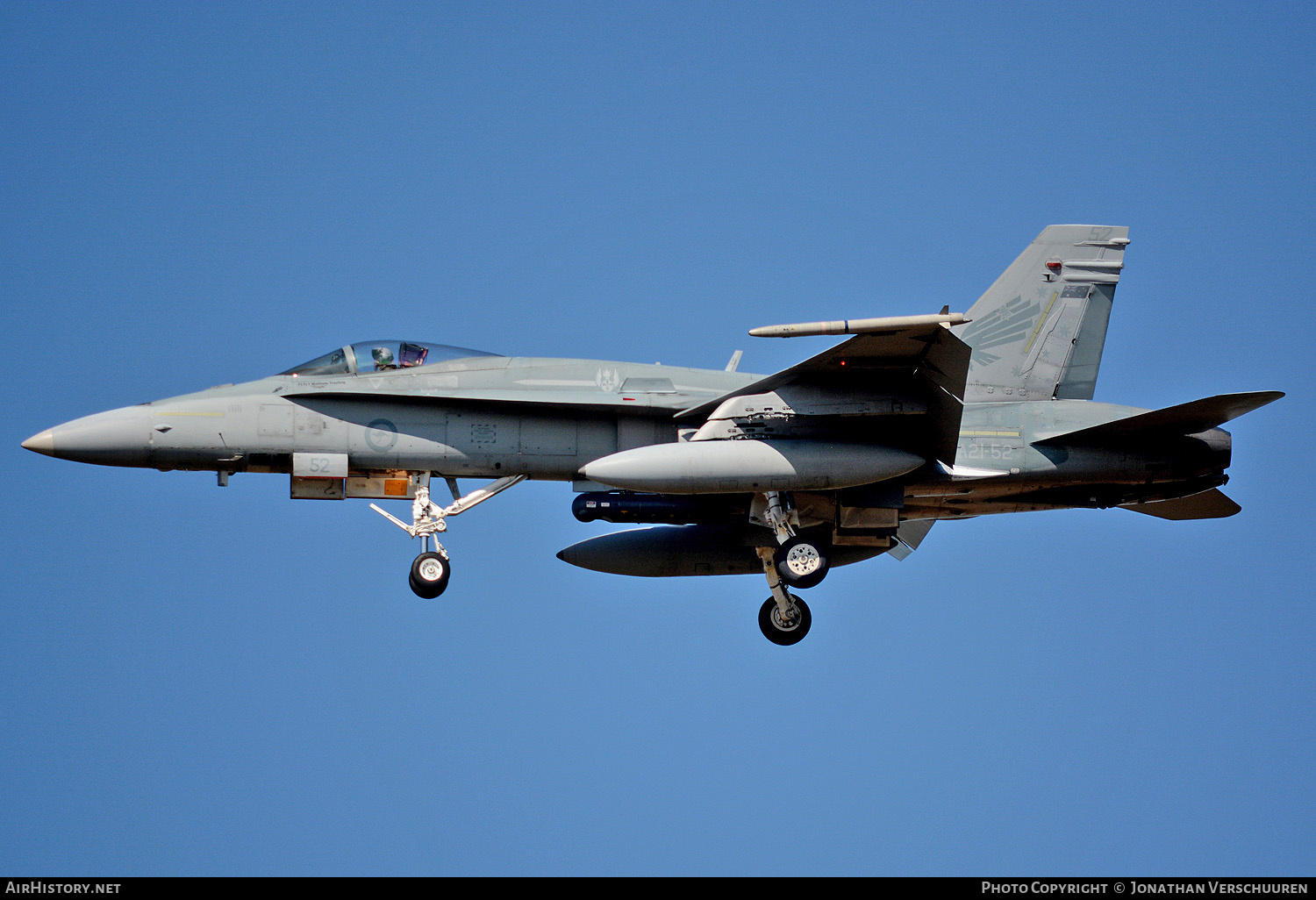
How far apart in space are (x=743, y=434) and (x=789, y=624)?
3.25m

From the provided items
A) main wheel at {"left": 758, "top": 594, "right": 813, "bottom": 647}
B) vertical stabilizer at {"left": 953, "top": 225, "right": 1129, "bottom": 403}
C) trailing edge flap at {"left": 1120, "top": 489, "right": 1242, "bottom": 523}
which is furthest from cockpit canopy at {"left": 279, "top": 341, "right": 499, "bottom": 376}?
trailing edge flap at {"left": 1120, "top": 489, "right": 1242, "bottom": 523}

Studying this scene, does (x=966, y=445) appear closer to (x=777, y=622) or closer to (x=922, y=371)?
(x=922, y=371)

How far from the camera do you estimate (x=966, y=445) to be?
17.4m

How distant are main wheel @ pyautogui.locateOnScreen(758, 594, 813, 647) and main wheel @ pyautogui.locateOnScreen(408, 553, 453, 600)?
421 cm

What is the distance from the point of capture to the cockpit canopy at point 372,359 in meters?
17.2

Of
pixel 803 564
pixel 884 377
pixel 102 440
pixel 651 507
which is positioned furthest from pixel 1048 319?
pixel 102 440

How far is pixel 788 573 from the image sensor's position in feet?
56.2

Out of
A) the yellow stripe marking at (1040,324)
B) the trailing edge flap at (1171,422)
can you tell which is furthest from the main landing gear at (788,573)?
the yellow stripe marking at (1040,324)

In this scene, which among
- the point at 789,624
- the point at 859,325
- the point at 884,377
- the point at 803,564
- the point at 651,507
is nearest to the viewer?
the point at 859,325

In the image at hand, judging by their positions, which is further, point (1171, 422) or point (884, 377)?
point (1171, 422)

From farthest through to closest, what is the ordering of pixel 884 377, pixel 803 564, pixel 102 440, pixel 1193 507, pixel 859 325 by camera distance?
pixel 1193 507
pixel 803 564
pixel 102 440
pixel 884 377
pixel 859 325

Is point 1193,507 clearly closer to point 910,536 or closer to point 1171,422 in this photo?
point 1171,422

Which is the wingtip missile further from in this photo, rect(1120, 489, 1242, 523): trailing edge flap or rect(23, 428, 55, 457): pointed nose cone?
rect(23, 428, 55, 457): pointed nose cone
